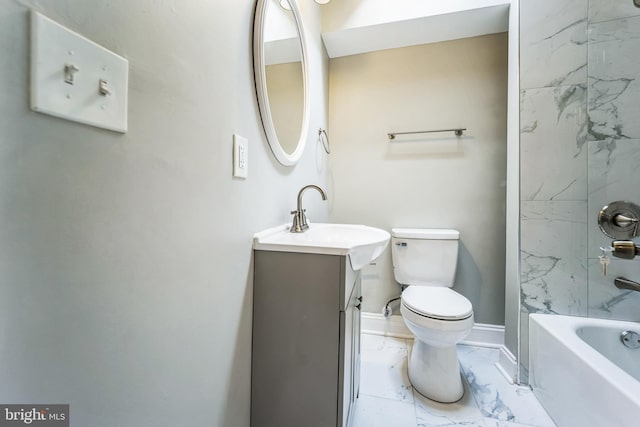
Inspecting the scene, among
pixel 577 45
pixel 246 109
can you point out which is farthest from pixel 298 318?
pixel 577 45

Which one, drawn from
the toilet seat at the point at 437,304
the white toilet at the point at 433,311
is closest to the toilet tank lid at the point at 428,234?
the white toilet at the point at 433,311

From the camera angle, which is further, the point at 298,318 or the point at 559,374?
the point at 559,374

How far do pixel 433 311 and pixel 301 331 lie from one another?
72cm

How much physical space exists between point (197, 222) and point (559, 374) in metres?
1.57

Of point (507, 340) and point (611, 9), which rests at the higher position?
point (611, 9)

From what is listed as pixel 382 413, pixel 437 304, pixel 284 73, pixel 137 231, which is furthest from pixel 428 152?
pixel 137 231

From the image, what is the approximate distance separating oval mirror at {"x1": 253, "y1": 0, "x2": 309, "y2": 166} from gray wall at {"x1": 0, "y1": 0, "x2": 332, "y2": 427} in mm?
66

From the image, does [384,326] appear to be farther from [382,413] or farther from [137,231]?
[137,231]

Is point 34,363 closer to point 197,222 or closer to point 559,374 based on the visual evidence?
point 197,222

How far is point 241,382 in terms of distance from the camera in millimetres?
781

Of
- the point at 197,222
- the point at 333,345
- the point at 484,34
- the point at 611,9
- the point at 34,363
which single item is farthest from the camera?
the point at 484,34

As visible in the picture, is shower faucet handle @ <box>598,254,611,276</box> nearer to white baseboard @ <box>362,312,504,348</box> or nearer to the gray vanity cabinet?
white baseboard @ <box>362,312,504,348</box>

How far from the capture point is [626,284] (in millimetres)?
1085

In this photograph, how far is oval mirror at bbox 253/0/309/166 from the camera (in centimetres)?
85
